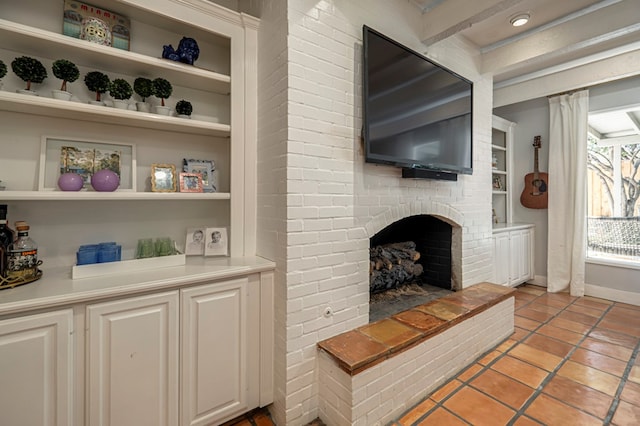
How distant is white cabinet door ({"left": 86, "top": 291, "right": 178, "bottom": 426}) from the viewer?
1188 millimetres

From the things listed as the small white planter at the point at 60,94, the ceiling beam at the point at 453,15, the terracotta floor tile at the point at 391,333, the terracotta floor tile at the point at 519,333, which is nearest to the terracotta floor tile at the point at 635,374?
the terracotta floor tile at the point at 519,333

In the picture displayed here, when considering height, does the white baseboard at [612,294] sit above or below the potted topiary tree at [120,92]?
below

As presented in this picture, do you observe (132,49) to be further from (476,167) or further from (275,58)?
(476,167)

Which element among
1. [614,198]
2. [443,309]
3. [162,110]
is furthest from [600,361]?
[162,110]

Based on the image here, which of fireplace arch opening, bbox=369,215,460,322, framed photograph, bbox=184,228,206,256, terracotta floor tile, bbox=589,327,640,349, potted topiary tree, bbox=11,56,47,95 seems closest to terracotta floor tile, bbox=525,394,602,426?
fireplace arch opening, bbox=369,215,460,322

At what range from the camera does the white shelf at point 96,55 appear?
126 cm

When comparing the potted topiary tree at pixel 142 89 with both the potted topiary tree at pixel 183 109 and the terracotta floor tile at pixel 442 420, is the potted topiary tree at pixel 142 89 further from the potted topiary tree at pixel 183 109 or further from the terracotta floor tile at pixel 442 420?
the terracotta floor tile at pixel 442 420

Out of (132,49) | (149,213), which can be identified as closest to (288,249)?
(149,213)

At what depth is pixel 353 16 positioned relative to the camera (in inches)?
69.7

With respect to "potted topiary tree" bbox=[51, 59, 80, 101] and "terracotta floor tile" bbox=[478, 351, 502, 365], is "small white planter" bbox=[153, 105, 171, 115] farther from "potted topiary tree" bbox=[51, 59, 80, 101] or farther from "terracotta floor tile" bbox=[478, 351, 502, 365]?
"terracotta floor tile" bbox=[478, 351, 502, 365]

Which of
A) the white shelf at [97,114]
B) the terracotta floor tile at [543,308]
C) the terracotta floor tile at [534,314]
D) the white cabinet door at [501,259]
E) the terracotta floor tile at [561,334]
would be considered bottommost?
the terracotta floor tile at [561,334]

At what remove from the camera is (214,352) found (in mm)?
1444

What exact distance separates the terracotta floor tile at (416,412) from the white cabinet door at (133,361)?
1188 millimetres

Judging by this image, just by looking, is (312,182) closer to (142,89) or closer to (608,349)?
(142,89)
